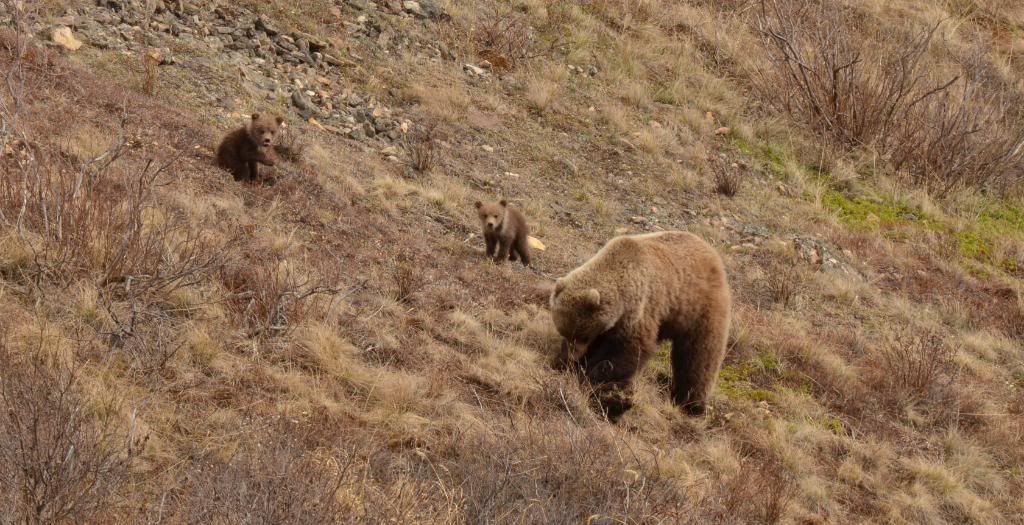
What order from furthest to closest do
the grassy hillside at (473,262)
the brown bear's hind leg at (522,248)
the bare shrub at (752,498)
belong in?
the brown bear's hind leg at (522,248) < the bare shrub at (752,498) < the grassy hillside at (473,262)

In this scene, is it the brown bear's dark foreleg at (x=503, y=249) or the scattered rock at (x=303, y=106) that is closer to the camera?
the brown bear's dark foreleg at (x=503, y=249)

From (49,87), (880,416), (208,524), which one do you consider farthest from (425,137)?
(208,524)

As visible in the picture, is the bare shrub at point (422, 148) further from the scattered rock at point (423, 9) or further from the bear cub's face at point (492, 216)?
the scattered rock at point (423, 9)

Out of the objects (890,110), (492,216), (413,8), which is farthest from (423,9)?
(890,110)

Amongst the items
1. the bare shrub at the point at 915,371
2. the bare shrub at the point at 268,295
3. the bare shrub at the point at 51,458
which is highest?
the bare shrub at the point at 51,458

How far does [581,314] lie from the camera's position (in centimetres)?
650

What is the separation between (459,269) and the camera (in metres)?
8.58

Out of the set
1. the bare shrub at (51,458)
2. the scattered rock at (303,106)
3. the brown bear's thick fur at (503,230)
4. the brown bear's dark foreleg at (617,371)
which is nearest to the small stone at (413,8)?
the scattered rock at (303,106)

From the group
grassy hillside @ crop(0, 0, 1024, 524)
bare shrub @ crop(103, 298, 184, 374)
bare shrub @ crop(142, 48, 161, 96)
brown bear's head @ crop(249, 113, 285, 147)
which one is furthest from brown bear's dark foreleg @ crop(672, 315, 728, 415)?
bare shrub @ crop(142, 48, 161, 96)

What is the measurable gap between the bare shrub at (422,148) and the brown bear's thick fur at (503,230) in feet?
5.77

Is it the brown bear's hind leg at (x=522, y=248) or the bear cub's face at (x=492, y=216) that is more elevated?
the bear cub's face at (x=492, y=216)

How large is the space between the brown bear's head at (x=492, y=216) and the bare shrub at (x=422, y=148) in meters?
1.95

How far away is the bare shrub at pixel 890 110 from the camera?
15.1 m

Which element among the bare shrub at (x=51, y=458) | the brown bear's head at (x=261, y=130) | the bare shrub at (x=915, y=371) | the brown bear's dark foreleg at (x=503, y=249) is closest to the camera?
the bare shrub at (x=51, y=458)
